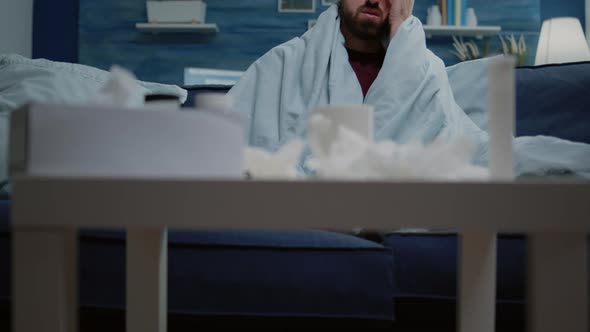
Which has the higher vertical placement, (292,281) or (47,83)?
(47,83)

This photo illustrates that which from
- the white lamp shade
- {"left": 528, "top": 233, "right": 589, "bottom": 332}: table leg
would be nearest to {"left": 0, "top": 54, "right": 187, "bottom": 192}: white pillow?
{"left": 528, "top": 233, "right": 589, "bottom": 332}: table leg

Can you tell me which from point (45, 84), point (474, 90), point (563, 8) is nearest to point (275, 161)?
point (45, 84)

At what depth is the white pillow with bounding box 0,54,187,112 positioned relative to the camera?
1.68 m

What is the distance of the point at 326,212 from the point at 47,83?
131cm

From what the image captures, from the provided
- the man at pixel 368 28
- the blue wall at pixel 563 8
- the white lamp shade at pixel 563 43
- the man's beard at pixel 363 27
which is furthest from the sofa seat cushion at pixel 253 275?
the blue wall at pixel 563 8

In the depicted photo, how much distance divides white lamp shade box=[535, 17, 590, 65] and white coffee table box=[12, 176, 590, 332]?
308cm

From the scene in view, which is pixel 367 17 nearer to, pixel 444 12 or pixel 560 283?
pixel 560 283

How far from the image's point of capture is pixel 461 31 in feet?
14.3

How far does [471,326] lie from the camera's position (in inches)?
41.2

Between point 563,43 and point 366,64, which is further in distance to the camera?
point 563,43

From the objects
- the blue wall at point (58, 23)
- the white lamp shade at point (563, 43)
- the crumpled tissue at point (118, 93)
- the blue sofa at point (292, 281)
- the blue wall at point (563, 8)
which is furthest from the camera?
the blue wall at point (58, 23)

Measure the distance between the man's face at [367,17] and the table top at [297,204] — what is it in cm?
157

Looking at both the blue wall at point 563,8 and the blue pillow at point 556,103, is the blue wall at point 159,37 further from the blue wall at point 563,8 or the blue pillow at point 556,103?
the blue pillow at point 556,103

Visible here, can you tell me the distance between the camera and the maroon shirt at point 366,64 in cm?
210
